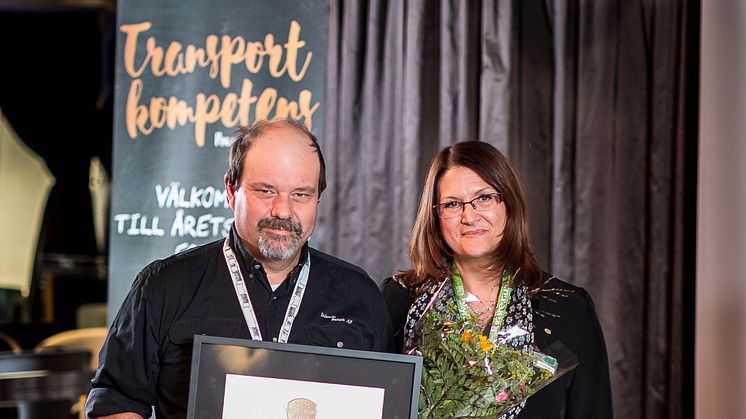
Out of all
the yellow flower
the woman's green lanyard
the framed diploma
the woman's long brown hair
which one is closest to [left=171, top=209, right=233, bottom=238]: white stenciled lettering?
the woman's long brown hair

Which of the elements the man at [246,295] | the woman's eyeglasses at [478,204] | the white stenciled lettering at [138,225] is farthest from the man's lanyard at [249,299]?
the white stenciled lettering at [138,225]

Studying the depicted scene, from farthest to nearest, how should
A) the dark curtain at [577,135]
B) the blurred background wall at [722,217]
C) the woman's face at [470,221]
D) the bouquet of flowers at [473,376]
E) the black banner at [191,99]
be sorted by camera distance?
the black banner at [191,99], the dark curtain at [577,135], the blurred background wall at [722,217], the woman's face at [470,221], the bouquet of flowers at [473,376]

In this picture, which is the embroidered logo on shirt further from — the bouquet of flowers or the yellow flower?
the yellow flower

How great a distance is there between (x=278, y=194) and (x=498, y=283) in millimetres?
640

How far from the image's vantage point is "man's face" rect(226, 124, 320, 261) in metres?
1.98

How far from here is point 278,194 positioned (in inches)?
78.7

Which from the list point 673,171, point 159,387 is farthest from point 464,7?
point 159,387

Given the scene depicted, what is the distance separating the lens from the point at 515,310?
7.13 ft

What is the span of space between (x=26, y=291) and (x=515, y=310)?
5.32 meters

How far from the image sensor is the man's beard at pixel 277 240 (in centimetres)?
197

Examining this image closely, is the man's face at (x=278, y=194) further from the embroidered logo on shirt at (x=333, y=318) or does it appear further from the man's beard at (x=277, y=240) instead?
the embroidered logo on shirt at (x=333, y=318)

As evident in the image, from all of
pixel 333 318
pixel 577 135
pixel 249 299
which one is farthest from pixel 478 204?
pixel 577 135

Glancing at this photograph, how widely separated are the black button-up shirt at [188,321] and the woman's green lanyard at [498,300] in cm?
22

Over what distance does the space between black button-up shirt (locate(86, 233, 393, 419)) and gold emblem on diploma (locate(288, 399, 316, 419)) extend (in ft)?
0.66
